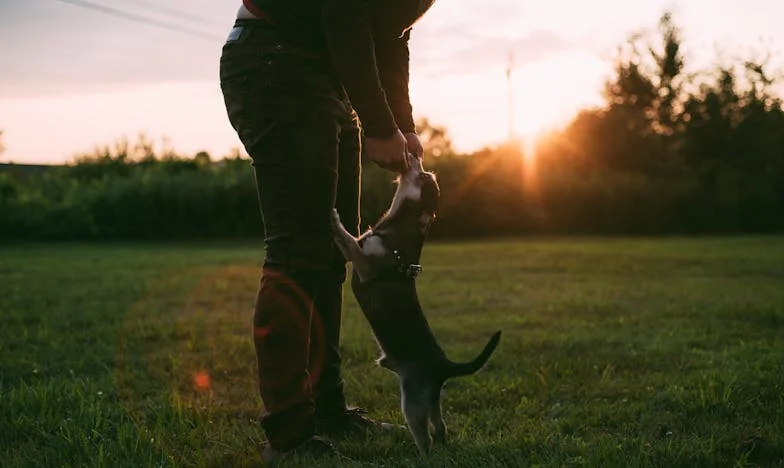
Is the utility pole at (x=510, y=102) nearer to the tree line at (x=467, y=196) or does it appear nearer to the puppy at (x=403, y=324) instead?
the tree line at (x=467, y=196)

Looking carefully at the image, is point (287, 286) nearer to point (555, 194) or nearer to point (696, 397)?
point (696, 397)

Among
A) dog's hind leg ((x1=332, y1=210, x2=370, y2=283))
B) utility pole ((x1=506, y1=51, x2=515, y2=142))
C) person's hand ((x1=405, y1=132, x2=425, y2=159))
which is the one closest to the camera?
dog's hind leg ((x1=332, y1=210, x2=370, y2=283))

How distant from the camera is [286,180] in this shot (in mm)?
2645

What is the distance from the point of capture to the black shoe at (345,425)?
321cm

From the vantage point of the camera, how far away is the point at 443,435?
2.92 metres

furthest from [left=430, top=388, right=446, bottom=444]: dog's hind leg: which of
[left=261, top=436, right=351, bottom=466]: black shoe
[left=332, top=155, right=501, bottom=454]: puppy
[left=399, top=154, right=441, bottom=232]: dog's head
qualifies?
[left=399, top=154, right=441, bottom=232]: dog's head

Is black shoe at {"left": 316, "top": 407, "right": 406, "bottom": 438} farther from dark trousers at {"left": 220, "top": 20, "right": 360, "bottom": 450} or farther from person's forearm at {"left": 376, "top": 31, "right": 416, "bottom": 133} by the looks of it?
person's forearm at {"left": 376, "top": 31, "right": 416, "bottom": 133}

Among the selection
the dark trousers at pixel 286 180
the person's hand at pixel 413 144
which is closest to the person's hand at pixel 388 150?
the dark trousers at pixel 286 180

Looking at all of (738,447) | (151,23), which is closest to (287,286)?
(738,447)

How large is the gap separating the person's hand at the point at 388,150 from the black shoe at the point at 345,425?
3.55 ft

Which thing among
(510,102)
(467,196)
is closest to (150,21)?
(467,196)

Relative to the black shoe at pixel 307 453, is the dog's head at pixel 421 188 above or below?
above

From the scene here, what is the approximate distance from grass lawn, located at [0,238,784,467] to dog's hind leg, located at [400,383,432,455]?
0.07m

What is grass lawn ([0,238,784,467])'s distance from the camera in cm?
294
